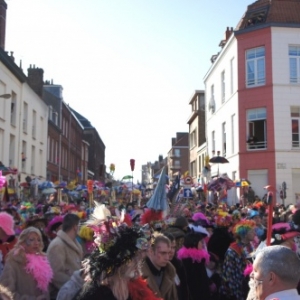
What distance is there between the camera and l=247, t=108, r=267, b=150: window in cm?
2695

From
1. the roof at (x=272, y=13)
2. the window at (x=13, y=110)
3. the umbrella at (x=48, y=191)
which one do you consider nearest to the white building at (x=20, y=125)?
the window at (x=13, y=110)

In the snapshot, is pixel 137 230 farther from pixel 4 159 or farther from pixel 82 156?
pixel 82 156

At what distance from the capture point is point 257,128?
2727 cm

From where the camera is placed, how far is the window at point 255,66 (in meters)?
27.1

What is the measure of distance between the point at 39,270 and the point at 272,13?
25188 mm

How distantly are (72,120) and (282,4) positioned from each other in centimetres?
3049

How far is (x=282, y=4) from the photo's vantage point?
2788 centimetres

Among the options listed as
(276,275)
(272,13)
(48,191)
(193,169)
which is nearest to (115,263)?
(276,275)

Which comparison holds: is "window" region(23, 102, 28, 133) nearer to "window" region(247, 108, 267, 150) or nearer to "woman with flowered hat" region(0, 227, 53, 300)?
"window" region(247, 108, 267, 150)

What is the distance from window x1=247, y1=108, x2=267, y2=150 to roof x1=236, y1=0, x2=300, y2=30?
16.7 ft

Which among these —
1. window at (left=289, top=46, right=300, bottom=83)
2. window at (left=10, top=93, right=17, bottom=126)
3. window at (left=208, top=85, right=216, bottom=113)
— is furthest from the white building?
window at (left=289, top=46, right=300, bottom=83)

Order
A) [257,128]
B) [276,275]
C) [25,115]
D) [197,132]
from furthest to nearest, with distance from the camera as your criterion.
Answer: [197,132] < [25,115] < [257,128] < [276,275]

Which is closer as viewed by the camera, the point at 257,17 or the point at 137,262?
the point at 137,262

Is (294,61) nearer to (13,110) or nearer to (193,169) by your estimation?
(13,110)
